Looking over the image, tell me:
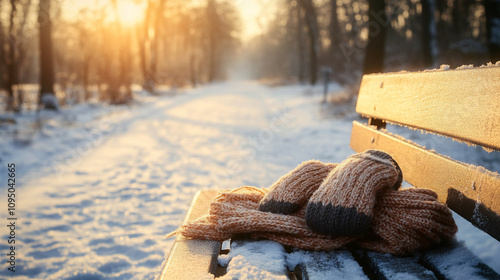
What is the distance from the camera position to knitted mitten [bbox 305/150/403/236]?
3.97 feet

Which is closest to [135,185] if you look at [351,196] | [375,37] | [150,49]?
[351,196]

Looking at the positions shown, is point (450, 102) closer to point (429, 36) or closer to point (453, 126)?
point (453, 126)

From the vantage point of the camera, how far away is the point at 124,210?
3.13m

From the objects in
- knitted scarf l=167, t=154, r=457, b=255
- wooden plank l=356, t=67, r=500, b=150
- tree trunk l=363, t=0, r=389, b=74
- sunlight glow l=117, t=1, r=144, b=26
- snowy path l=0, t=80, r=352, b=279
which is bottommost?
snowy path l=0, t=80, r=352, b=279

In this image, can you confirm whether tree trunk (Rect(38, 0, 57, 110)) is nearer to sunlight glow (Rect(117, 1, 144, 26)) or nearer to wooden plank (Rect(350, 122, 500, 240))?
wooden plank (Rect(350, 122, 500, 240))

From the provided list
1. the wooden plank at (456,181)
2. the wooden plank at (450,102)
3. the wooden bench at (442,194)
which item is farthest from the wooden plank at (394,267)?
the wooden plank at (450,102)

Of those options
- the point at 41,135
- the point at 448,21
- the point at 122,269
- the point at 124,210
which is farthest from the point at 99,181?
the point at 448,21

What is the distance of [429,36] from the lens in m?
11.9

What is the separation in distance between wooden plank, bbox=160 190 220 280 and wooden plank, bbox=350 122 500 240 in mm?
948

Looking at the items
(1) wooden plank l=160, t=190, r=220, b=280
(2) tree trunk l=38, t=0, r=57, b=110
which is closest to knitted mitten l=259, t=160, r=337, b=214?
(1) wooden plank l=160, t=190, r=220, b=280

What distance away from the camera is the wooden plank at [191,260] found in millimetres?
1081

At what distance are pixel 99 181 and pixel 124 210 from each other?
1093 millimetres

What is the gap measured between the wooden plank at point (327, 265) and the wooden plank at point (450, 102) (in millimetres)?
614

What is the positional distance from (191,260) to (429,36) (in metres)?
13.4
